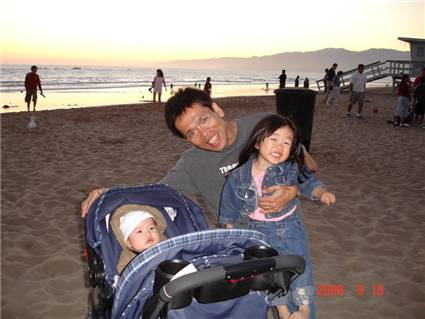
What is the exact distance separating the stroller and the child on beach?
19 centimetres

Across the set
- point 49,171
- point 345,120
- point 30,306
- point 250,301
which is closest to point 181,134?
point 250,301

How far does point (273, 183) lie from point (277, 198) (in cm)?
21

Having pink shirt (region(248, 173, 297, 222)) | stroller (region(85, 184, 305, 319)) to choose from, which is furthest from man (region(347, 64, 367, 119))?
stroller (region(85, 184, 305, 319))

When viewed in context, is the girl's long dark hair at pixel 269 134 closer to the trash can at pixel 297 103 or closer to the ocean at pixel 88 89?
the trash can at pixel 297 103

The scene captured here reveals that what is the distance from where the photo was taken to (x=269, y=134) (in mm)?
2514

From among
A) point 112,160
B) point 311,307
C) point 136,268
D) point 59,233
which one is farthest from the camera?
point 112,160

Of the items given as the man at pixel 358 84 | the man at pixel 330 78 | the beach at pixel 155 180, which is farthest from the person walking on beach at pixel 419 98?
→ the man at pixel 330 78

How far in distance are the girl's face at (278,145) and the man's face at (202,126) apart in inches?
13.7

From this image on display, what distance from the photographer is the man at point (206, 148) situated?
257 cm

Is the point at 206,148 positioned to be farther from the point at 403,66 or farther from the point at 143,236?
the point at 403,66

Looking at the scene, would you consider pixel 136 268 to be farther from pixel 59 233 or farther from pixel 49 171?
pixel 49 171

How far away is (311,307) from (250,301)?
0.84 metres

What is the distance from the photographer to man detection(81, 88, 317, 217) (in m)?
2.57

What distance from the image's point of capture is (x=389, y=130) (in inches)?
521
